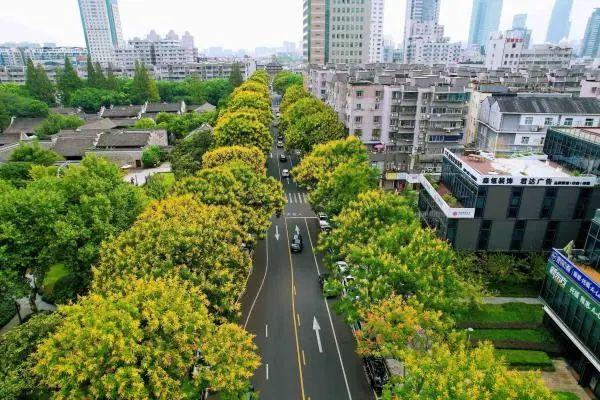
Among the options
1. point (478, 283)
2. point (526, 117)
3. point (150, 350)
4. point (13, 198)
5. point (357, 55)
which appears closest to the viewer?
point (150, 350)

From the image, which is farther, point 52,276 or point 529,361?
point 52,276

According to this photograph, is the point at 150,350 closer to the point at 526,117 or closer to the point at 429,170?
the point at 429,170

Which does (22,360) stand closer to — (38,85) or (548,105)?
(548,105)

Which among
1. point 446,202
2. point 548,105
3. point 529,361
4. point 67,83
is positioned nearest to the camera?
point 529,361

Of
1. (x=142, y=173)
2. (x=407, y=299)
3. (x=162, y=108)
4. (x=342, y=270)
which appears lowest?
(x=142, y=173)

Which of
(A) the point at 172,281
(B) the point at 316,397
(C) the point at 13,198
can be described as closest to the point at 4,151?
(C) the point at 13,198

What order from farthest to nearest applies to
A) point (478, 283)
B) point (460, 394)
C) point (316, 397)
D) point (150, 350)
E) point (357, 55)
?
point (357, 55) < point (478, 283) < point (316, 397) < point (150, 350) < point (460, 394)

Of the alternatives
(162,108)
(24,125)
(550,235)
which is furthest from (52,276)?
(162,108)

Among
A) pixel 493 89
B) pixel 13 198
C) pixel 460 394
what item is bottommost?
pixel 460 394
